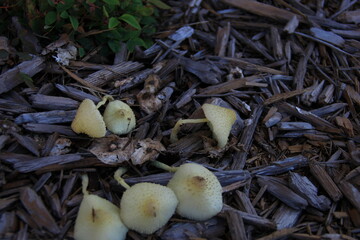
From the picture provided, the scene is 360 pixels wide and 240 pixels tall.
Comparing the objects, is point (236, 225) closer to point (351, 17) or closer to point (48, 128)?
point (48, 128)

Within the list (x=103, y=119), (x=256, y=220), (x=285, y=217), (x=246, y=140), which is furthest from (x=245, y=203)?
(x=103, y=119)

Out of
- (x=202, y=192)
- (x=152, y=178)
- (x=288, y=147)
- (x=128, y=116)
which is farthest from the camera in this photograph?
(x=288, y=147)

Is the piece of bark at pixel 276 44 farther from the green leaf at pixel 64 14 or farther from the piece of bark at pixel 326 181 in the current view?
the green leaf at pixel 64 14

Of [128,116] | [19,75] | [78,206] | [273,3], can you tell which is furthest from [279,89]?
[19,75]

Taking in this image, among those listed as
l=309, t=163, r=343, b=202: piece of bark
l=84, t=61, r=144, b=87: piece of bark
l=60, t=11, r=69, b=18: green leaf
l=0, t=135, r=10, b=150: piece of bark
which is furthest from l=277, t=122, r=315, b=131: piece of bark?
l=0, t=135, r=10, b=150: piece of bark

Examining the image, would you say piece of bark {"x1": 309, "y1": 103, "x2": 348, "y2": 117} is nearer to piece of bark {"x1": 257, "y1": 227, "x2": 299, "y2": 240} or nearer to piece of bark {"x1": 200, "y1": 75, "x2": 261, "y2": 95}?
piece of bark {"x1": 200, "y1": 75, "x2": 261, "y2": 95}

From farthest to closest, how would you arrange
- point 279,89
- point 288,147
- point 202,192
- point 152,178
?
point 279,89 < point 288,147 < point 152,178 < point 202,192

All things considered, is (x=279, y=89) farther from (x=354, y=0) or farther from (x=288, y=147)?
(x=354, y=0)
